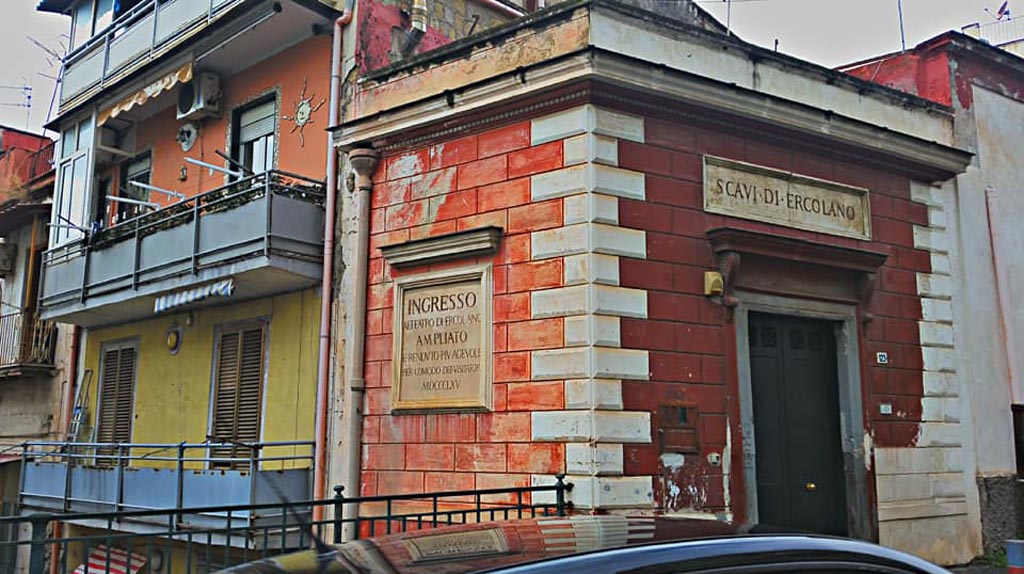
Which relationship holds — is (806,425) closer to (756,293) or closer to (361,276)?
(756,293)

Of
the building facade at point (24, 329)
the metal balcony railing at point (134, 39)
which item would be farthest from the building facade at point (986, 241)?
the building facade at point (24, 329)

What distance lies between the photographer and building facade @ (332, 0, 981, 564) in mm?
8883

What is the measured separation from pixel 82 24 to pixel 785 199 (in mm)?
13889

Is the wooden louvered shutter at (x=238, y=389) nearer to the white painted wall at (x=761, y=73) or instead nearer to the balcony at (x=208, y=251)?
the balcony at (x=208, y=251)

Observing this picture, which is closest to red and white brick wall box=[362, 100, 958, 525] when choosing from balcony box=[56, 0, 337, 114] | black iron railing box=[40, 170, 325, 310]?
black iron railing box=[40, 170, 325, 310]

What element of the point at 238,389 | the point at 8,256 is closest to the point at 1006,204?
the point at 238,389

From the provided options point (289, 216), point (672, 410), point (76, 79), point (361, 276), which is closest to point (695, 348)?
point (672, 410)

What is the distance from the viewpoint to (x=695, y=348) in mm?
9266

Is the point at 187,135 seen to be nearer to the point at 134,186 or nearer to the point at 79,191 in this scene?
the point at 134,186

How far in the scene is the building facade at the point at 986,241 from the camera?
37.9 feet

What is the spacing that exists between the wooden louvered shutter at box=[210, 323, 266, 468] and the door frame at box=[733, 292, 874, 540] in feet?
22.0

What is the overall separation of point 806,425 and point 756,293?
170 centimetres

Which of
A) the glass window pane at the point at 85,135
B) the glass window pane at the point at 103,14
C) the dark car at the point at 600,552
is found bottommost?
the dark car at the point at 600,552

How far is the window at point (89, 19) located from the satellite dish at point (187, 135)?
292 centimetres
